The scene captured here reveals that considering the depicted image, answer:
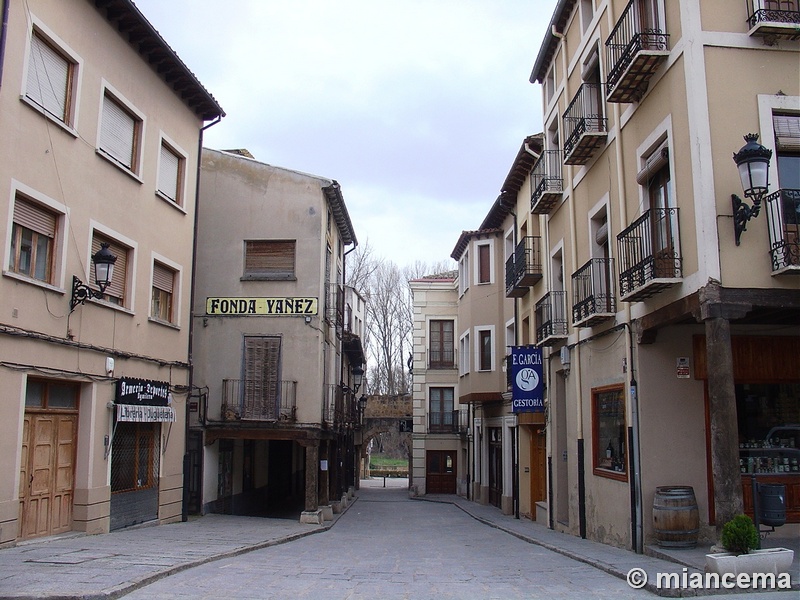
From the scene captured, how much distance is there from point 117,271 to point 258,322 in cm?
627

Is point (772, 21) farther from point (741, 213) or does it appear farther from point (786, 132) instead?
point (741, 213)

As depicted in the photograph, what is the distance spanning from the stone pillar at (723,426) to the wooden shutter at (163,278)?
Answer: 11.8 meters

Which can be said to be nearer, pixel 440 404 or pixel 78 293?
pixel 78 293

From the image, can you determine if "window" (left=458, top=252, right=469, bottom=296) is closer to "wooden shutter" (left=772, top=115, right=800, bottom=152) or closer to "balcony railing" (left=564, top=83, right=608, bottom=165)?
→ "balcony railing" (left=564, top=83, right=608, bottom=165)

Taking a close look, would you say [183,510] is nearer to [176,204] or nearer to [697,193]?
[176,204]

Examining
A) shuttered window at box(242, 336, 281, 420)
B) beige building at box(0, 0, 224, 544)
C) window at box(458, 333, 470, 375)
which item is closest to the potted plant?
beige building at box(0, 0, 224, 544)

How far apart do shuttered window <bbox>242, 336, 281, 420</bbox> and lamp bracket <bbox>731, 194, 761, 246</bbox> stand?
13.7 m

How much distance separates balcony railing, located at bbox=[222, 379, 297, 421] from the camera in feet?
66.7

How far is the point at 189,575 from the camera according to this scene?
389 inches

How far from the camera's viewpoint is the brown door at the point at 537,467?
21422 mm

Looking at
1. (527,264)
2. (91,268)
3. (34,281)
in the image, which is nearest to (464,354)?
(527,264)

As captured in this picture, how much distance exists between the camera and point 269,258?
21.5m

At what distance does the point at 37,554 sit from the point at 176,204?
902 centimetres

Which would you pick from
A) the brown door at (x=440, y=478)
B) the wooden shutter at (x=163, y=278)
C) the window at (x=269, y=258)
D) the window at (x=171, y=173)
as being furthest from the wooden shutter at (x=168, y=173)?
the brown door at (x=440, y=478)
